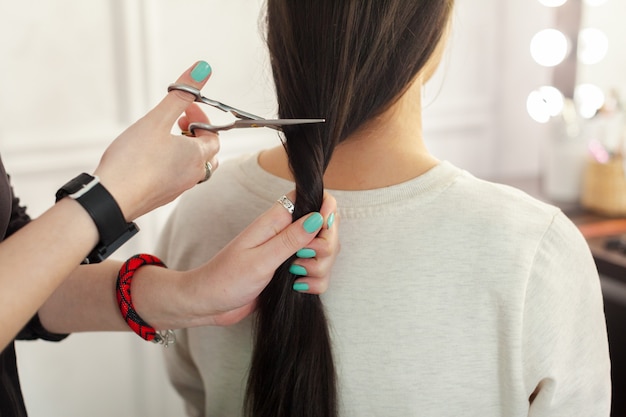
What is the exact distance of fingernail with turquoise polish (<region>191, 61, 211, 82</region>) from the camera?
2.31 ft

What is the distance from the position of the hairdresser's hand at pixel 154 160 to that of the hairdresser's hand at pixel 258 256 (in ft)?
0.27

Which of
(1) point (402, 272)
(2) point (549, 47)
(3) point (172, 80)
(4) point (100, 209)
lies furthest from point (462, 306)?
(2) point (549, 47)

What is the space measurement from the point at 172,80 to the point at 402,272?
1048 mm

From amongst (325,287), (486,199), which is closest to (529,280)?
(486,199)

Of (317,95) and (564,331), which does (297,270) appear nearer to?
(317,95)

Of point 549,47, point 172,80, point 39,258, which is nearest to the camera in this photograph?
point 39,258

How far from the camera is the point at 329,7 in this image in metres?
0.75

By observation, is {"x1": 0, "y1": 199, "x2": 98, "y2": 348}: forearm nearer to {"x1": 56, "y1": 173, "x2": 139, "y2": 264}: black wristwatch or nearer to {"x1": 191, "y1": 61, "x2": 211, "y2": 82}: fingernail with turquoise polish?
{"x1": 56, "y1": 173, "x2": 139, "y2": 264}: black wristwatch

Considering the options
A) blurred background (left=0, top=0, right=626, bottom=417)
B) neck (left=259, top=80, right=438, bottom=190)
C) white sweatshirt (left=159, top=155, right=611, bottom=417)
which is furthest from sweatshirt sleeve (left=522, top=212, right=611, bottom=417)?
blurred background (left=0, top=0, right=626, bottom=417)

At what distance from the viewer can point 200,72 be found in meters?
0.70

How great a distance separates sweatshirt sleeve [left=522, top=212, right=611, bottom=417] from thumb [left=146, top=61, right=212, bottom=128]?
41 cm

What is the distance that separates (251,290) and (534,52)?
66.5 inches

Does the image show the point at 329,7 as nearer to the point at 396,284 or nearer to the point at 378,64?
the point at 378,64

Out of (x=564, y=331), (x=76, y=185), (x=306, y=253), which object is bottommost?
(x=564, y=331)
